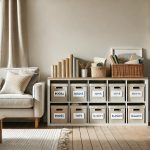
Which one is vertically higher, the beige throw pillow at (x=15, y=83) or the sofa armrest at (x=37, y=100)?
the beige throw pillow at (x=15, y=83)

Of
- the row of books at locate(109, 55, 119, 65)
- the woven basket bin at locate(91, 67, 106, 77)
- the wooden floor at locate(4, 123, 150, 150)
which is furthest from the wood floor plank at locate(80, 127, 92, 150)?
the row of books at locate(109, 55, 119, 65)

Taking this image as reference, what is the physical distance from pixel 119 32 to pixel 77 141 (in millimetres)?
2236

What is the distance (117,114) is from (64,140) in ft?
4.48

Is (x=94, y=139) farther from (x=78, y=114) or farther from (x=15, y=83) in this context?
(x=15, y=83)

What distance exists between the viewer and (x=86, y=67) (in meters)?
5.30

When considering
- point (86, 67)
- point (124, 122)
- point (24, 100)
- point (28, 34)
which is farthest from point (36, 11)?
point (124, 122)

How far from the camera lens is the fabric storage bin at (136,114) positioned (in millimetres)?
5020

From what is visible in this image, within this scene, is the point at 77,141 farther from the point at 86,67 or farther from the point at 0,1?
the point at 0,1

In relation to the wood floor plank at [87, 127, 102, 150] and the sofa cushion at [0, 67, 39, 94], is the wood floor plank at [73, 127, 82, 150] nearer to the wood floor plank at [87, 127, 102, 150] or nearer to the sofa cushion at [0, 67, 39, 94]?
the wood floor plank at [87, 127, 102, 150]

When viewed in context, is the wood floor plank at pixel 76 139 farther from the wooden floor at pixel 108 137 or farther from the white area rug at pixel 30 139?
the white area rug at pixel 30 139

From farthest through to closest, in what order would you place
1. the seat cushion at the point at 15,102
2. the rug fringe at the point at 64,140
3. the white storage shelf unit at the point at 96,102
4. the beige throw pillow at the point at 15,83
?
the white storage shelf unit at the point at 96,102
the beige throw pillow at the point at 15,83
the seat cushion at the point at 15,102
the rug fringe at the point at 64,140

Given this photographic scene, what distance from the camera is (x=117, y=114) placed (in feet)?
16.5

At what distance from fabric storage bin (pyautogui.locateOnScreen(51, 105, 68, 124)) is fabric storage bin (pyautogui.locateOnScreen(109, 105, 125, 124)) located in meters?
0.67

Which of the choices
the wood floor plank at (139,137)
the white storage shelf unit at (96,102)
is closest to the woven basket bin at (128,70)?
the white storage shelf unit at (96,102)
